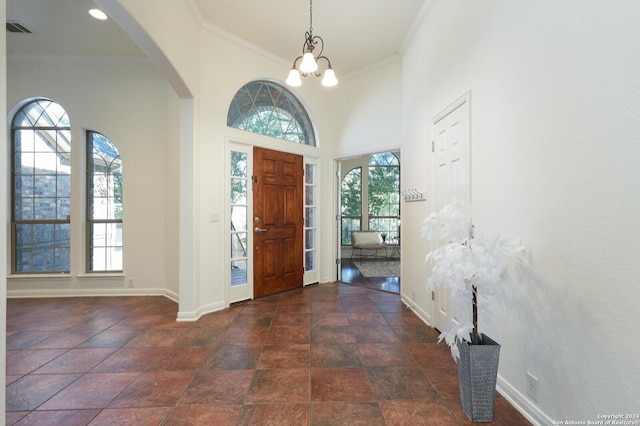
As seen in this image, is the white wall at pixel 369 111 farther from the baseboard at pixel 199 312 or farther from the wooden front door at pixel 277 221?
the baseboard at pixel 199 312

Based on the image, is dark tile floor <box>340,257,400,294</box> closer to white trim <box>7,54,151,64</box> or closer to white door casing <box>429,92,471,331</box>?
white door casing <box>429,92,471,331</box>

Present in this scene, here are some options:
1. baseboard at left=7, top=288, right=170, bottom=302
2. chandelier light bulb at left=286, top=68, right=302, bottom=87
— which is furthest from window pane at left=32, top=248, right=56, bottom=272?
chandelier light bulb at left=286, top=68, right=302, bottom=87

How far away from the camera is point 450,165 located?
2.53 m

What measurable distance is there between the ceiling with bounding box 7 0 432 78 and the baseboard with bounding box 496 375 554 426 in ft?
11.5

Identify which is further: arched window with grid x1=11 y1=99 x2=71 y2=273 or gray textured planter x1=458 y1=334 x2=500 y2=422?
arched window with grid x1=11 y1=99 x2=71 y2=273

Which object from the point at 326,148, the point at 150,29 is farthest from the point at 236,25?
the point at 326,148

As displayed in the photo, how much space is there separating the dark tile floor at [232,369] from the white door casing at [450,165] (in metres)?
0.31

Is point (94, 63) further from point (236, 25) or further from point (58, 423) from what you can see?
point (58, 423)

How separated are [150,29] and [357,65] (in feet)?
9.50

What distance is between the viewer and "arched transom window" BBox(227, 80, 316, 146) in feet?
12.3

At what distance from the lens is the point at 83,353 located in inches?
94.9

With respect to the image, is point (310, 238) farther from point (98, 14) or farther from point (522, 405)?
point (98, 14)

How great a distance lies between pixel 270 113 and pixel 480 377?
390 centimetres

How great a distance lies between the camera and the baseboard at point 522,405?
58.6 inches
